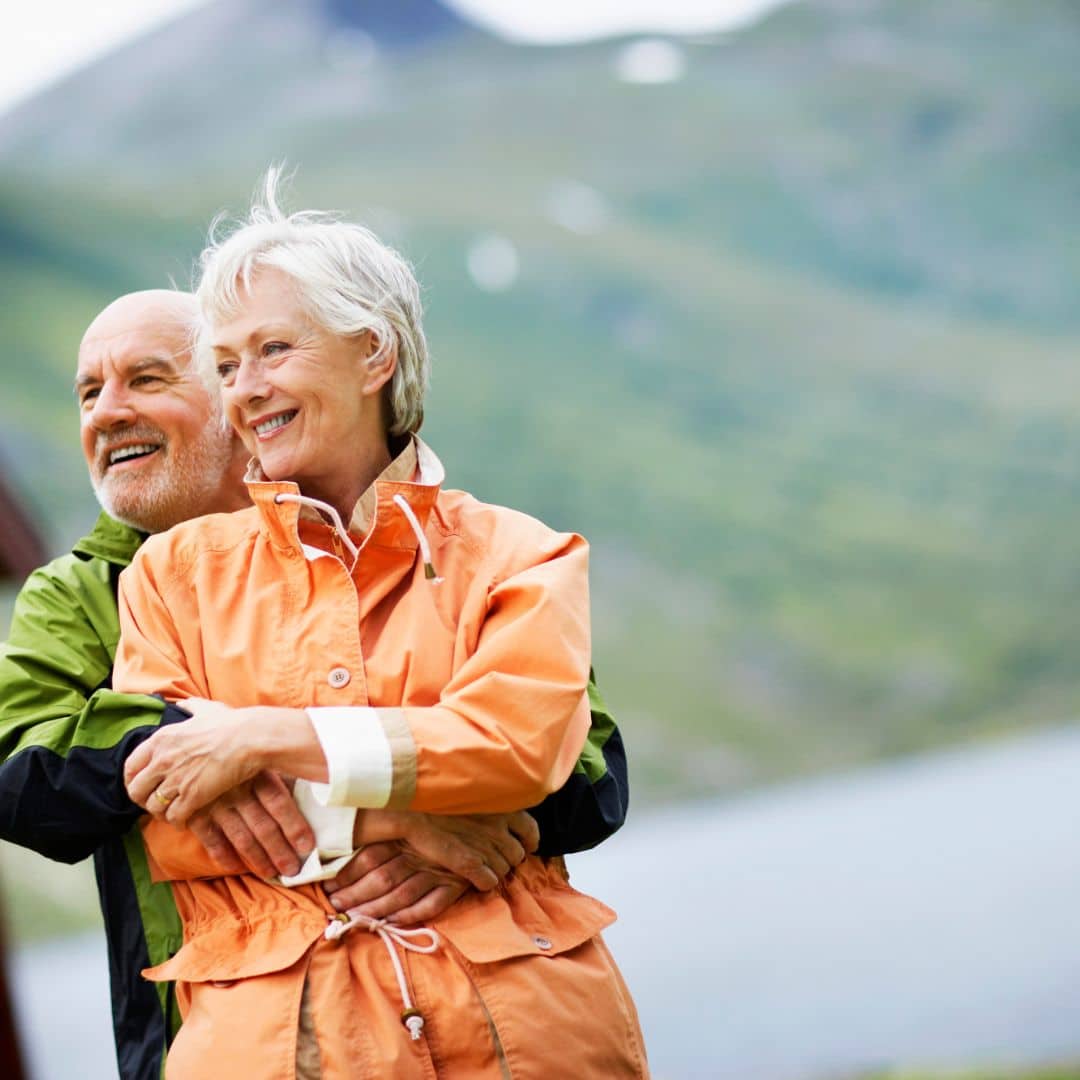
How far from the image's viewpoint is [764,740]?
2634cm

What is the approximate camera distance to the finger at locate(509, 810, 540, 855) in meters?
1.98

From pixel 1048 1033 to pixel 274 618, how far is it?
7.07 m

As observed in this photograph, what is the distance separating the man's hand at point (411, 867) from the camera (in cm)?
187

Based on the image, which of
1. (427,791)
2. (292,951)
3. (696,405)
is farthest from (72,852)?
(696,405)

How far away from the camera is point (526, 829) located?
6.52 feet

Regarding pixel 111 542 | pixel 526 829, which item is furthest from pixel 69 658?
pixel 526 829

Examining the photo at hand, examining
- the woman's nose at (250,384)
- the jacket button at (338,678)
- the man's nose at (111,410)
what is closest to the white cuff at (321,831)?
the jacket button at (338,678)

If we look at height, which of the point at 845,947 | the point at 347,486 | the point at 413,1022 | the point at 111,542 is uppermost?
the point at 845,947

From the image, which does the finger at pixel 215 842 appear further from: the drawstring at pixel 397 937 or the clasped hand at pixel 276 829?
the drawstring at pixel 397 937

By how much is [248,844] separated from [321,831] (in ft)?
0.27

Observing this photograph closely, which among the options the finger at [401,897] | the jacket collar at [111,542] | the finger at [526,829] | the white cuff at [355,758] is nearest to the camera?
the white cuff at [355,758]

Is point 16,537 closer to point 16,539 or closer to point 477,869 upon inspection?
point 16,539

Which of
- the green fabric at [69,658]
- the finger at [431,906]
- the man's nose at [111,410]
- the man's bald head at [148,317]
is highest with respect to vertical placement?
the man's bald head at [148,317]

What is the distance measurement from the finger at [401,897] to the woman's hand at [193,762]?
0.21 meters
